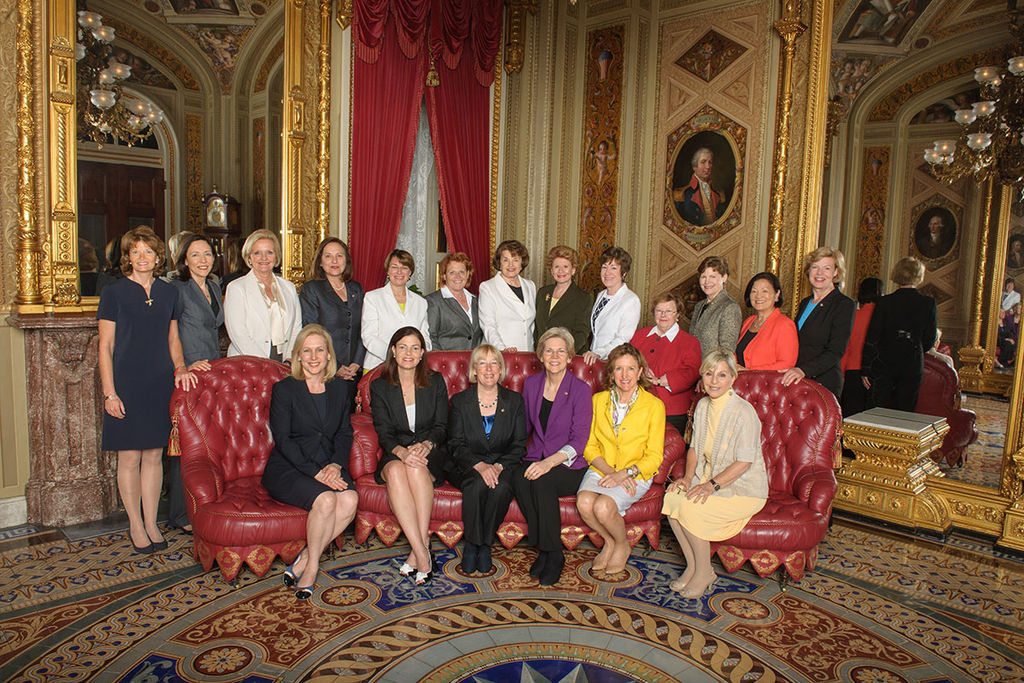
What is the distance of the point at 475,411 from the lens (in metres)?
3.98

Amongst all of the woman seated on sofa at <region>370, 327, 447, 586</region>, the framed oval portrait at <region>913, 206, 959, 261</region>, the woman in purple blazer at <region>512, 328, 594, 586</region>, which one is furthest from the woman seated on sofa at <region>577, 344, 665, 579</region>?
the framed oval portrait at <region>913, 206, 959, 261</region>

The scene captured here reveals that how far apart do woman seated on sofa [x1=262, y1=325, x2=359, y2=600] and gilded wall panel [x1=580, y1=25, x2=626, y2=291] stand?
3.84m

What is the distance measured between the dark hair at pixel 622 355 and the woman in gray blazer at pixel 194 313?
2265mm

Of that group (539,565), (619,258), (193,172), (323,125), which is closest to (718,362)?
(619,258)

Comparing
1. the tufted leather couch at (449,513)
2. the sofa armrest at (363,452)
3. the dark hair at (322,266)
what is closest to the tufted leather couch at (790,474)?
the tufted leather couch at (449,513)

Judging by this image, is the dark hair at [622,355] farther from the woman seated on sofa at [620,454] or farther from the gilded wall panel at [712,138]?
the gilded wall panel at [712,138]

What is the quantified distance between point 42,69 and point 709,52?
5201mm

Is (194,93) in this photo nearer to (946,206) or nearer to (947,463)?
(946,206)

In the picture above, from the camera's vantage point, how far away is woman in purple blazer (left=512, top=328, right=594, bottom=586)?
3.75 metres

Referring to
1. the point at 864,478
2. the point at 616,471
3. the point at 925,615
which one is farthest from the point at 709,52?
the point at 925,615

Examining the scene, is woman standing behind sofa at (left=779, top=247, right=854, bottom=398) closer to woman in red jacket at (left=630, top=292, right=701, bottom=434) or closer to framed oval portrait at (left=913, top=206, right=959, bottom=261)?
woman in red jacket at (left=630, top=292, right=701, bottom=434)

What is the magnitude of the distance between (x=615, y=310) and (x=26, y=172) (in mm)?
3732

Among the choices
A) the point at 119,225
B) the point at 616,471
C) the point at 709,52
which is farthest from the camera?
the point at 709,52

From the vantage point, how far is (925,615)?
3469 millimetres
